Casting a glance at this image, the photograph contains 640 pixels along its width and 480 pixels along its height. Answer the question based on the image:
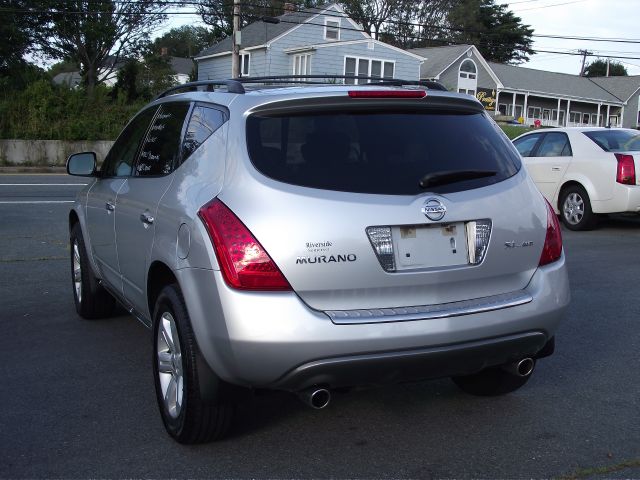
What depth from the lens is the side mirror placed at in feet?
18.8

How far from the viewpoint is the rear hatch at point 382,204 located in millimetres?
3387

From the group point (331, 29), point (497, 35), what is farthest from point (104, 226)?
point (497, 35)

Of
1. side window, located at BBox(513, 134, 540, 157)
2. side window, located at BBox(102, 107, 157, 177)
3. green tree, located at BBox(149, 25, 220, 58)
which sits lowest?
side window, located at BBox(513, 134, 540, 157)

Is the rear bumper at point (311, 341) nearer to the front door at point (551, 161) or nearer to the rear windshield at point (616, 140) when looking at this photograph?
the rear windshield at point (616, 140)

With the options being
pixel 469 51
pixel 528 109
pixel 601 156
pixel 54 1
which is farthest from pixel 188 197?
pixel 528 109

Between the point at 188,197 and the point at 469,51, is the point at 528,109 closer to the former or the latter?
the point at 469,51

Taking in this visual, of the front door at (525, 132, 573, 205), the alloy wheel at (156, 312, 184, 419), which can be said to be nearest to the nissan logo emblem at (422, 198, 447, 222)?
the alloy wheel at (156, 312, 184, 419)

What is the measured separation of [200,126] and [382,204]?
1.20m

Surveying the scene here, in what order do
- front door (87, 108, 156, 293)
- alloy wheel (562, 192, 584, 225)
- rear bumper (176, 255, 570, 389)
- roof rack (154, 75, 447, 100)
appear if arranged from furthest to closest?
1. alloy wheel (562, 192, 584, 225)
2. front door (87, 108, 156, 293)
3. roof rack (154, 75, 447, 100)
4. rear bumper (176, 255, 570, 389)

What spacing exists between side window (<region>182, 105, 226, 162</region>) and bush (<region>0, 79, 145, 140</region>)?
22.9 m

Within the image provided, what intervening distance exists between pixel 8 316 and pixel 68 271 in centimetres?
187

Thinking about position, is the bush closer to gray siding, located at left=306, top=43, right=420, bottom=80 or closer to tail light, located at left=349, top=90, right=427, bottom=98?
gray siding, located at left=306, top=43, right=420, bottom=80

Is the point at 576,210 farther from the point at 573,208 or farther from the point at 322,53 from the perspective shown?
the point at 322,53

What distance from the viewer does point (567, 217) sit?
12031 mm
